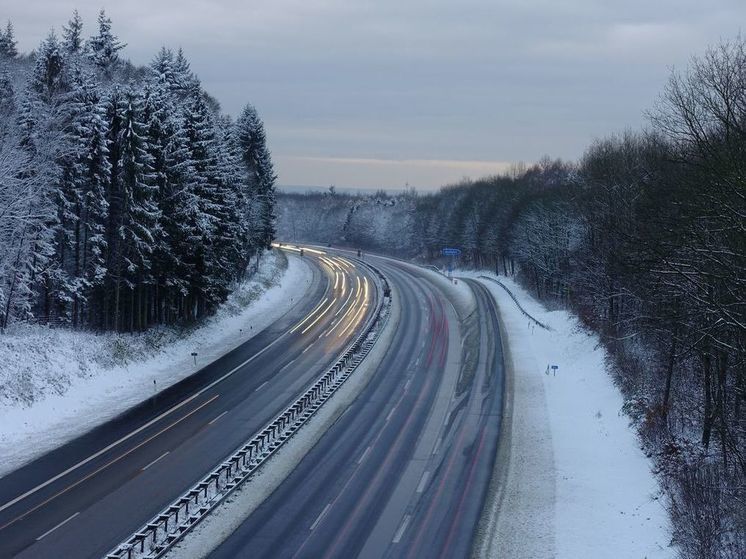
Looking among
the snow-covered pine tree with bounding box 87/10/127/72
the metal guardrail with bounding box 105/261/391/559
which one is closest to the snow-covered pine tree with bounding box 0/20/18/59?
the snow-covered pine tree with bounding box 87/10/127/72

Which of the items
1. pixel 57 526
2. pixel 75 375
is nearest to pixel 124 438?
pixel 75 375

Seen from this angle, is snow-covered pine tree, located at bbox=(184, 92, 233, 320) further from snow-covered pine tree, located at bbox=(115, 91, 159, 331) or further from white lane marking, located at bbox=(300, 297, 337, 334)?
white lane marking, located at bbox=(300, 297, 337, 334)

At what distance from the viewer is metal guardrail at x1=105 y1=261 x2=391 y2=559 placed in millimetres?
18594

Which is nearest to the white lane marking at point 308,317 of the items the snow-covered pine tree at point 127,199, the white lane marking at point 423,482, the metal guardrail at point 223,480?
the snow-covered pine tree at point 127,199

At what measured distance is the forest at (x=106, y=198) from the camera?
36.6 m

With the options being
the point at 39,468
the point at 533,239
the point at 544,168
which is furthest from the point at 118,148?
the point at 544,168

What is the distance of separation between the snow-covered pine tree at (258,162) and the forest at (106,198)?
25.2m

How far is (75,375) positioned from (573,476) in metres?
23.9

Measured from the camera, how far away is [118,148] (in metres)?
41.1

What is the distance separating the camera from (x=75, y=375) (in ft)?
111

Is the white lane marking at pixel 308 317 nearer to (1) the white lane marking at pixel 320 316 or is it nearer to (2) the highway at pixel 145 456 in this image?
(1) the white lane marking at pixel 320 316

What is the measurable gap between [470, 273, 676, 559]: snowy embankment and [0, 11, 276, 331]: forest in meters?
23.0

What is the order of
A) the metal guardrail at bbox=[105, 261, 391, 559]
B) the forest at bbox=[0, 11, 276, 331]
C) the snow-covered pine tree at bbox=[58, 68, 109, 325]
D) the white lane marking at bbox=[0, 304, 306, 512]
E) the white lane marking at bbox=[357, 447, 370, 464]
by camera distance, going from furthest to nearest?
1. the snow-covered pine tree at bbox=[58, 68, 109, 325]
2. the forest at bbox=[0, 11, 276, 331]
3. the white lane marking at bbox=[357, 447, 370, 464]
4. the white lane marking at bbox=[0, 304, 306, 512]
5. the metal guardrail at bbox=[105, 261, 391, 559]

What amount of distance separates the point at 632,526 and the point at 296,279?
68.6 meters
